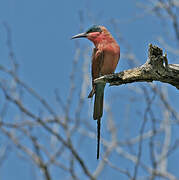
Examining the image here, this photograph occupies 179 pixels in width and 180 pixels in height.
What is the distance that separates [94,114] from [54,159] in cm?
140

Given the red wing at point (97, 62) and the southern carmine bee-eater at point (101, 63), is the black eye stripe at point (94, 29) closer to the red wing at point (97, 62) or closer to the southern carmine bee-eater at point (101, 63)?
the southern carmine bee-eater at point (101, 63)

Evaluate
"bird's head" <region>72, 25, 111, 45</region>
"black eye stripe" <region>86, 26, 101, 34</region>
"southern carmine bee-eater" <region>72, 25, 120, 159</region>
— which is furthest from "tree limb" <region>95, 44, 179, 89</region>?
"black eye stripe" <region>86, 26, 101, 34</region>

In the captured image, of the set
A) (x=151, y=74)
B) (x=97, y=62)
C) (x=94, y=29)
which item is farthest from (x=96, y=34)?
(x=151, y=74)

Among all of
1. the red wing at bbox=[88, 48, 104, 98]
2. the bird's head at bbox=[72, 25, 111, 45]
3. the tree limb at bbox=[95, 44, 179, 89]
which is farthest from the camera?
the bird's head at bbox=[72, 25, 111, 45]

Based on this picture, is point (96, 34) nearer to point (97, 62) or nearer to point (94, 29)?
point (94, 29)

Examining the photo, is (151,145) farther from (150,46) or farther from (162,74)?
(150,46)

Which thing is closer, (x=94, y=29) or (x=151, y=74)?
(x=151, y=74)

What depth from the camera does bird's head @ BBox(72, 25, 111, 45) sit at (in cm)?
381

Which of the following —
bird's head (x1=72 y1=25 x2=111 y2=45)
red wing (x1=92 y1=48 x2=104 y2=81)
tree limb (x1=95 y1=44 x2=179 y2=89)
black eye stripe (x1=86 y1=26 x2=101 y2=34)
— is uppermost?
black eye stripe (x1=86 y1=26 x2=101 y2=34)

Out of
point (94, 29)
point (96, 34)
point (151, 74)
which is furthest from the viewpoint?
point (94, 29)

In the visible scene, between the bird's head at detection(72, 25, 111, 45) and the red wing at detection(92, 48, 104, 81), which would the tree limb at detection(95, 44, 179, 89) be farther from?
the bird's head at detection(72, 25, 111, 45)

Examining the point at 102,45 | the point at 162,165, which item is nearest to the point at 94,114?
the point at 102,45

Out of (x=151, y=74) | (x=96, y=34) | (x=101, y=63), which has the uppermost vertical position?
(x=96, y=34)

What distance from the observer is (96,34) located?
389 cm
